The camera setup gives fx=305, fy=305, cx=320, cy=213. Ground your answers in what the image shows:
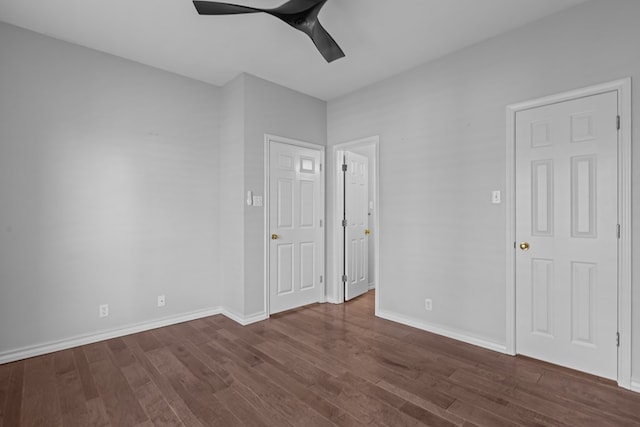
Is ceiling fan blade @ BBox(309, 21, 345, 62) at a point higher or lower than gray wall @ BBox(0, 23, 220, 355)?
higher

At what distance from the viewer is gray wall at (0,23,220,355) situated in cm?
263

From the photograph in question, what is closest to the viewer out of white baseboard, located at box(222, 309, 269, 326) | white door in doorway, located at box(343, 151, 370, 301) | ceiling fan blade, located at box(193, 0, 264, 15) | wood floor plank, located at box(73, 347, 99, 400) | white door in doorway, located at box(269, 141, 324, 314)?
ceiling fan blade, located at box(193, 0, 264, 15)

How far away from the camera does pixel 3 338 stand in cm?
255

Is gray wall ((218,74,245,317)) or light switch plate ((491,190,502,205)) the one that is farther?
gray wall ((218,74,245,317))

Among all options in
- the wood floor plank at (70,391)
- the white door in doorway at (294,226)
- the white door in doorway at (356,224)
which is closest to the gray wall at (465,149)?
the white door in doorway at (356,224)

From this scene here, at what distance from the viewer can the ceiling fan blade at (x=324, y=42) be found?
7.39 ft

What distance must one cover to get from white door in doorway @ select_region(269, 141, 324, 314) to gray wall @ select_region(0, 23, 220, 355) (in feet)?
A: 2.53

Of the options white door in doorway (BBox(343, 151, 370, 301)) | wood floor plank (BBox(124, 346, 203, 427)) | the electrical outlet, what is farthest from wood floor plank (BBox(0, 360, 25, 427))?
white door in doorway (BBox(343, 151, 370, 301))

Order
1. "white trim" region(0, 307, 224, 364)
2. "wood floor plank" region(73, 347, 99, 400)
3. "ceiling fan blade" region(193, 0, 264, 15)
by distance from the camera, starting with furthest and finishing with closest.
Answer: "white trim" region(0, 307, 224, 364), "wood floor plank" region(73, 347, 99, 400), "ceiling fan blade" region(193, 0, 264, 15)

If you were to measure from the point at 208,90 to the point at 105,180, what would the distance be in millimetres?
1620

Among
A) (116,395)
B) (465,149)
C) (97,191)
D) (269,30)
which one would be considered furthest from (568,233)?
(97,191)

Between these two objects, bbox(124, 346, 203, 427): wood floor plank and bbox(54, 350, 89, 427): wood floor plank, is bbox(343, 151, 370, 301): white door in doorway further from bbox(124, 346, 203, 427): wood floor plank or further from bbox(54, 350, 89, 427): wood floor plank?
bbox(54, 350, 89, 427): wood floor plank

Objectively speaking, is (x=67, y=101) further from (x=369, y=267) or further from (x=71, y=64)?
(x=369, y=267)

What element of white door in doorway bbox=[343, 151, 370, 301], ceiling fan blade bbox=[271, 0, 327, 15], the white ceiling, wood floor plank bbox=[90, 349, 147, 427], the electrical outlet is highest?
the white ceiling
